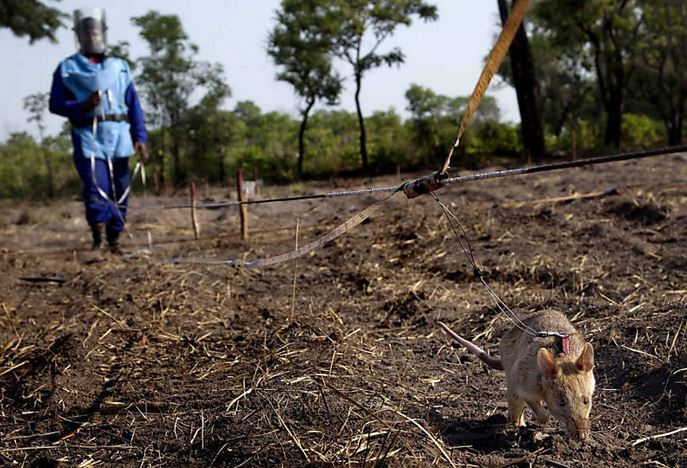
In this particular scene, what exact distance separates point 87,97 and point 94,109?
181 millimetres

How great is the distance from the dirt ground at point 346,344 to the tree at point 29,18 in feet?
33.8

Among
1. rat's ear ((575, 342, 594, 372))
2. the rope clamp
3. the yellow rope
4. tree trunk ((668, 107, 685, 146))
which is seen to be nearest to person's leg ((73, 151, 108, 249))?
the rope clamp

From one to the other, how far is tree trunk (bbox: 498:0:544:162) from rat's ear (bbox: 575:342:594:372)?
1712cm

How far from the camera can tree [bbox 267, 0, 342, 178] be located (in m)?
24.4

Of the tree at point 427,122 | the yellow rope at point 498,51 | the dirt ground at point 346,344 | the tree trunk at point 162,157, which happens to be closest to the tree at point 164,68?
the tree trunk at point 162,157

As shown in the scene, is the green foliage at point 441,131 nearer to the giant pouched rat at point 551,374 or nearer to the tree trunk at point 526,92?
the tree trunk at point 526,92

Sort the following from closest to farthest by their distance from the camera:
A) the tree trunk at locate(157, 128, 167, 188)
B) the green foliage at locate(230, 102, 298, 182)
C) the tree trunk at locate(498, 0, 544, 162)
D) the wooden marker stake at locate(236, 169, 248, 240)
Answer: the wooden marker stake at locate(236, 169, 248, 240) < the tree trunk at locate(498, 0, 544, 162) < the tree trunk at locate(157, 128, 167, 188) < the green foliage at locate(230, 102, 298, 182)

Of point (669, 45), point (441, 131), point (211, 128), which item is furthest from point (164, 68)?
point (669, 45)

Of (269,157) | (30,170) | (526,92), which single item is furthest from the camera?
(269,157)

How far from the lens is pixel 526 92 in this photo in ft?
65.1

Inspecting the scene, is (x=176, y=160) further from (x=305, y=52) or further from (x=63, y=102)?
(x=63, y=102)

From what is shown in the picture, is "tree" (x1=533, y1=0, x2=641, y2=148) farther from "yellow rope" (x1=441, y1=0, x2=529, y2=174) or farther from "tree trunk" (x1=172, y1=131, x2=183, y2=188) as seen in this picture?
"yellow rope" (x1=441, y1=0, x2=529, y2=174)

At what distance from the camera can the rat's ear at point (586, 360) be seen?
10.2ft

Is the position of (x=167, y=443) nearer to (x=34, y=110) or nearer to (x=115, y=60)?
(x=115, y=60)
